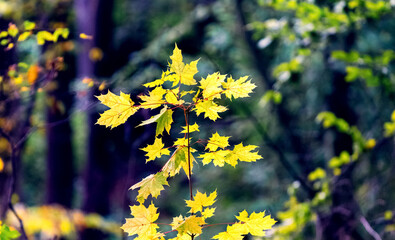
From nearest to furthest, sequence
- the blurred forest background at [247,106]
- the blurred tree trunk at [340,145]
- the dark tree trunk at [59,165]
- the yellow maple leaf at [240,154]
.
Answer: the yellow maple leaf at [240,154], the blurred forest background at [247,106], the blurred tree trunk at [340,145], the dark tree trunk at [59,165]

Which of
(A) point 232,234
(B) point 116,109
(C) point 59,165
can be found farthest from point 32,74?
(C) point 59,165

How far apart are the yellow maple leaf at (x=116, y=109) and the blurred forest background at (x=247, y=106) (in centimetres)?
105

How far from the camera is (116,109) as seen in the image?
3.79 ft

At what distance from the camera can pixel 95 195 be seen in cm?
527

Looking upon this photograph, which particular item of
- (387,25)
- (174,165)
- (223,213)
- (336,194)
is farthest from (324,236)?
(387,25)

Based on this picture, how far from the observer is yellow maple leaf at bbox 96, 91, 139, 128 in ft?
3.76

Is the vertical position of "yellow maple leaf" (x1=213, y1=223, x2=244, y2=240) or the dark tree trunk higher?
the dark tree trunk

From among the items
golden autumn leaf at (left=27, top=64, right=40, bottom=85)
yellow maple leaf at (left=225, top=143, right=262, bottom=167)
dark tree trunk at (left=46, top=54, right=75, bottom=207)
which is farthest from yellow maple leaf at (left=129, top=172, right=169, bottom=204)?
dark tree trunk at (left=46, top=54, right=75, bottom=207)

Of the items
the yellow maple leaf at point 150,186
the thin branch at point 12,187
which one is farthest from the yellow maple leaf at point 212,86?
the thin branch at point 12,187

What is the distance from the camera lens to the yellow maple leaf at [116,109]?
1.14m

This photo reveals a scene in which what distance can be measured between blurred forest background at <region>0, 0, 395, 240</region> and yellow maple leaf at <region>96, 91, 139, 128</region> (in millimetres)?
1046

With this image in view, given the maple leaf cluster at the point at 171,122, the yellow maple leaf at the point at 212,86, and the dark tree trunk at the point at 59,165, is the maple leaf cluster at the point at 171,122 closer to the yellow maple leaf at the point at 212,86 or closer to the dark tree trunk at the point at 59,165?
the yellow maple leaf at the point at 212,86

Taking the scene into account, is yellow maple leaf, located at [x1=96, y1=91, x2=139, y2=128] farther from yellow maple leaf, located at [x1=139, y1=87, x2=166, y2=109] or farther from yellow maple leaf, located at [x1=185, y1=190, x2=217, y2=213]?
yellow maple leaf, located at [x1=185, y1=190, x2=217, y2=213]

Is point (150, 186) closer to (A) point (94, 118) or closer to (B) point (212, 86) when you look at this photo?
(B) point (212, 86)
